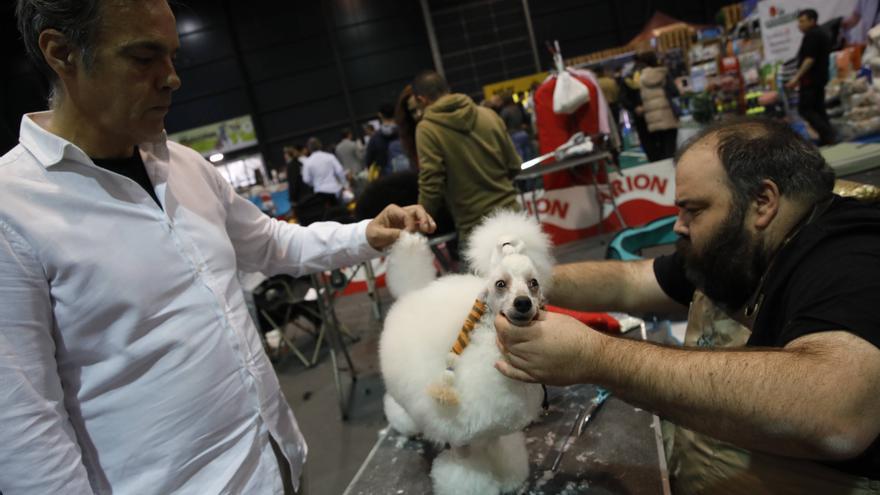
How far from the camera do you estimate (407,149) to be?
3.77 meters

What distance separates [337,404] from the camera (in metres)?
3.19

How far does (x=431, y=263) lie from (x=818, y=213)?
0.88 m

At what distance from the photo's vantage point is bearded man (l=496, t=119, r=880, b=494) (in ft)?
2.59

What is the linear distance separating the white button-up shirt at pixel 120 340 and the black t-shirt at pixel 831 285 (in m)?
0.96

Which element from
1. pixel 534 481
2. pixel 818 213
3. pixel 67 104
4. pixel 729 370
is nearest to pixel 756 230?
pixel 818 213

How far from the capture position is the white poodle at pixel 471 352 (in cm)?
110

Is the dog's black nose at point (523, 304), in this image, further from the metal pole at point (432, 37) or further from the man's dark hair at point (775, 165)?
the metal pole at point (432, 37)

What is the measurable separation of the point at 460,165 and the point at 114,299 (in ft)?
7.00

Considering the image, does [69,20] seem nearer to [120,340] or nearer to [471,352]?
Answer: [120,340]

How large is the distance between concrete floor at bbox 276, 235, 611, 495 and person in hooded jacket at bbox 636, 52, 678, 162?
205 cm

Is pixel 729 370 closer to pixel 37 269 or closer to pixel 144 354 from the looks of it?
pixel 144 354

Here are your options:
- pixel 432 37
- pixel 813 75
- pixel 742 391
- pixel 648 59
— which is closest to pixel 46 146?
pixel 742 391

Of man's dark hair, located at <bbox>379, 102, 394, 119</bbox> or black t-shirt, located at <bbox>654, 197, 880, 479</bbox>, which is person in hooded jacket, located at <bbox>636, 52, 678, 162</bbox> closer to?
man's dark hair, located at <bbox>379, 102, 394, 119</bbox>

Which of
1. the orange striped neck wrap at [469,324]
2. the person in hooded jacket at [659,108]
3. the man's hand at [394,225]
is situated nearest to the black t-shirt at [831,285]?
the orange striped neck wrap at [469,324]
